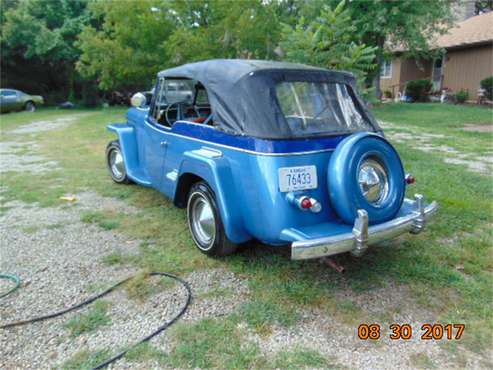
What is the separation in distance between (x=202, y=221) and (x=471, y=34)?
22.8 meters

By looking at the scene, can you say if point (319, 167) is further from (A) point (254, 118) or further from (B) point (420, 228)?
(B) point (420, 228)

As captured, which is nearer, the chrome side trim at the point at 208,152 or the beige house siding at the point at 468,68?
the chrome side trim at the point at 208,152

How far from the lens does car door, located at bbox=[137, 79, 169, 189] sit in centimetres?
455

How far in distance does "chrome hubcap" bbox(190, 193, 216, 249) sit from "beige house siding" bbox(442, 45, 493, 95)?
21234 mm

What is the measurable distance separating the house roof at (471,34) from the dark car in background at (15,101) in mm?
21193

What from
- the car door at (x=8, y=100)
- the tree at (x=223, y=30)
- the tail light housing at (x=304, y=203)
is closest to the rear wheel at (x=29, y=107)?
the car door at (x=8, y=100)

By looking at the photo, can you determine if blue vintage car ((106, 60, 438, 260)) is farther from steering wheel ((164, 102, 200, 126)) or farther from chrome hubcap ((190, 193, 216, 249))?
steering wheel ((164, 102, 200, 126))

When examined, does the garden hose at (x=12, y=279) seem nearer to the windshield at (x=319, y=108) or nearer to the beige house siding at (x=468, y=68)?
the windshield at (x=319, y=108)

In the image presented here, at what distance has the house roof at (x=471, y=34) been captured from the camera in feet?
65.4

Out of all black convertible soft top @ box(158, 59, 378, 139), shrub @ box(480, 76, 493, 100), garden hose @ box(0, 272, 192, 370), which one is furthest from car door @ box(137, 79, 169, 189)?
shrub @ box(480, 76, 493, 100)

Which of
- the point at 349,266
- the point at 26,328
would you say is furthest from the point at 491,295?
the point at 26,328

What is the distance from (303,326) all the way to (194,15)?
1443 cm

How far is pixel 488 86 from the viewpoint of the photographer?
18859 millimetres

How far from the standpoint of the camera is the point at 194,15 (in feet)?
49.3
